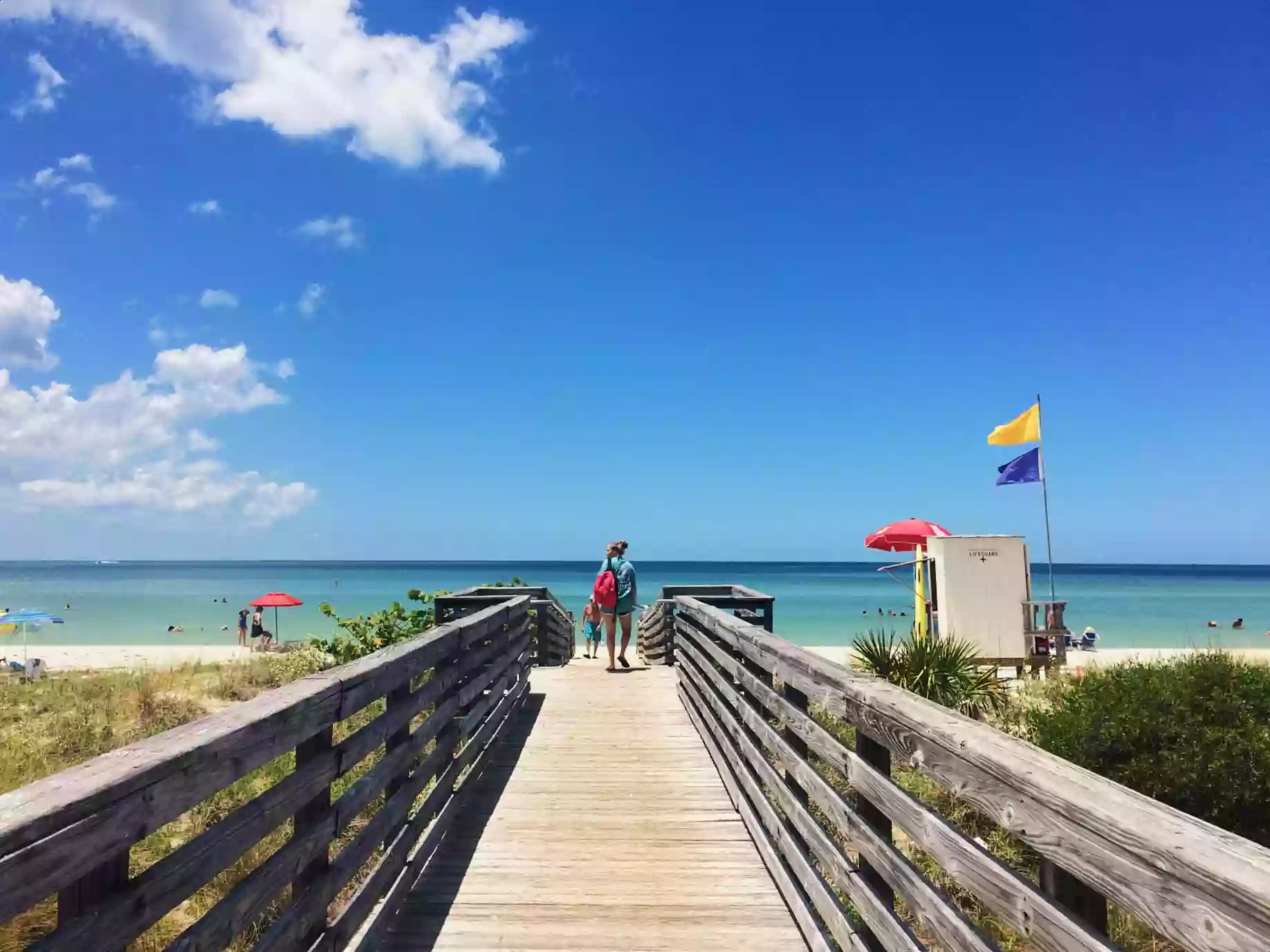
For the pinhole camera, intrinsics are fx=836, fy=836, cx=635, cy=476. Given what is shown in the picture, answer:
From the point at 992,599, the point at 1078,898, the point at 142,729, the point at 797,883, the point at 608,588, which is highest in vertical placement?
the point at 608,588

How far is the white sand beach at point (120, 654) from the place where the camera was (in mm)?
25828

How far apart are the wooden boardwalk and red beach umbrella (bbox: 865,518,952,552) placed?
10.7 m

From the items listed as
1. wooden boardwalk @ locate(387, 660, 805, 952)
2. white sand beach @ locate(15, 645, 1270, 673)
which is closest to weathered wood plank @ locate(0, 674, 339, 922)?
wooden boardwalk @ locate(387, 660, 805, 952)

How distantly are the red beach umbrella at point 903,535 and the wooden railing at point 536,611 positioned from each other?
6.58 metres

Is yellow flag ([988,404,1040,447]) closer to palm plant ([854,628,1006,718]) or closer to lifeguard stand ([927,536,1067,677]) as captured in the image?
lifeguard stand ([927,536,1067,677])

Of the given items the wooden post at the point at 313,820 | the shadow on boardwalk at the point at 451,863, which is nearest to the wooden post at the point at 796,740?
the shadow on boardwalk at the point at 451,863

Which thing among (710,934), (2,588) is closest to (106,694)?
(710,934)

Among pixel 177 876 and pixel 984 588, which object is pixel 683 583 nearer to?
pixel 984 588

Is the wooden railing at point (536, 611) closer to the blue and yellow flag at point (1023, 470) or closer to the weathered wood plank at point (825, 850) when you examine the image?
the weathered wood plank at point (825, 850)

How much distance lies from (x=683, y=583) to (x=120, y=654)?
155ft

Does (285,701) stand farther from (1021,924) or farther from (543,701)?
(543,701)

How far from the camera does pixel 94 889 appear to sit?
1752mm

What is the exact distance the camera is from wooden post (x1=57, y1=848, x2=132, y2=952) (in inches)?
66.9

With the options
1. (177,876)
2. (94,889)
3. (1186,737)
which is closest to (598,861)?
(177,876)
